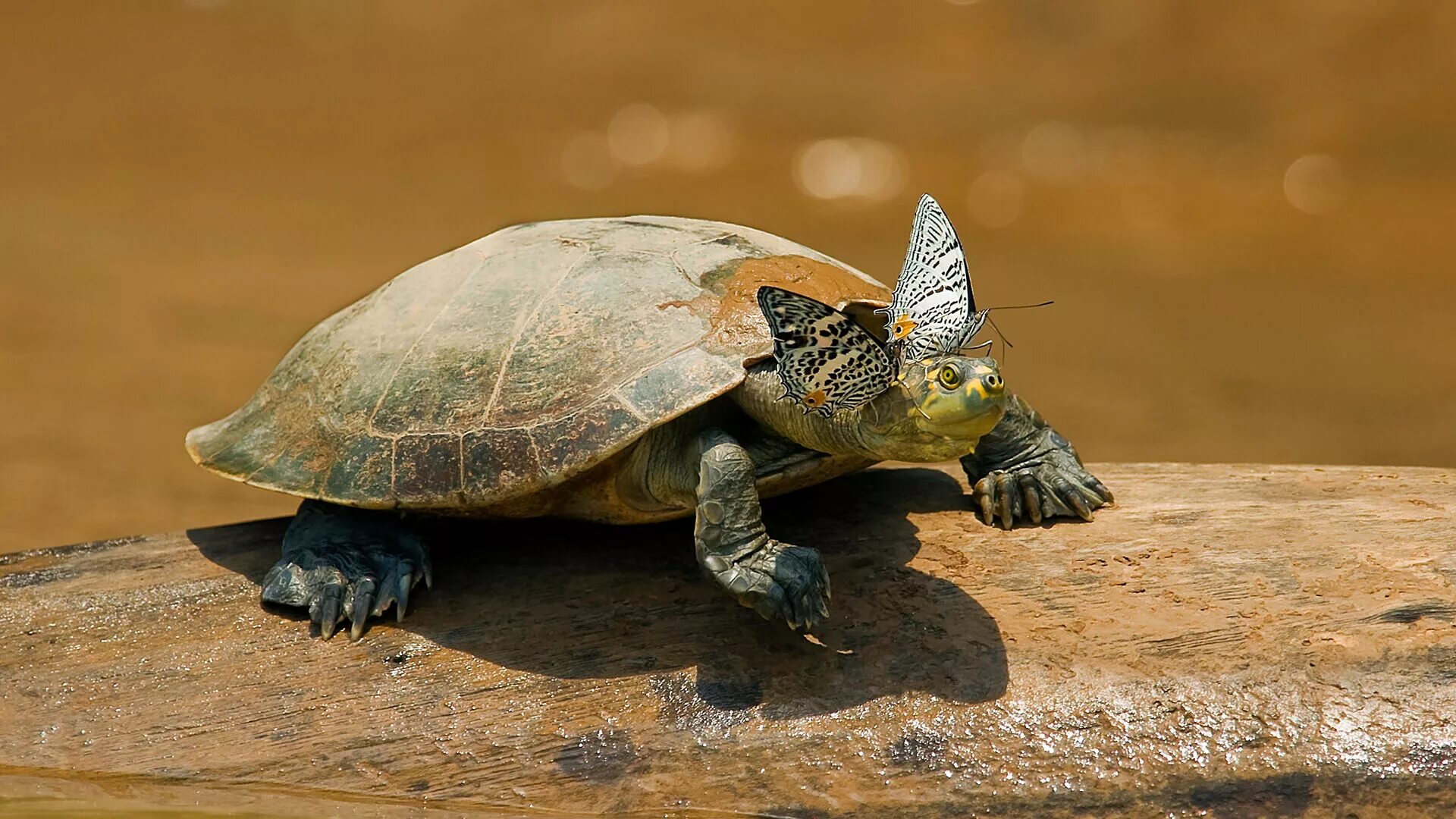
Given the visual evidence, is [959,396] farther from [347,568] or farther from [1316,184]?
[1316,184]

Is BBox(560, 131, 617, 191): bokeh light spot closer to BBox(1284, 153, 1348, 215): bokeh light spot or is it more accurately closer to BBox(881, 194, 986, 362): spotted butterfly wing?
BBox(1284, 153, 1348, 215): bokeh light spot

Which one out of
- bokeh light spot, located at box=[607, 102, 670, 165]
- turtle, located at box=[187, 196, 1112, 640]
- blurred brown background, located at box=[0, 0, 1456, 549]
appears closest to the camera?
turtle, located at box=[187, 196, 1112, 640]

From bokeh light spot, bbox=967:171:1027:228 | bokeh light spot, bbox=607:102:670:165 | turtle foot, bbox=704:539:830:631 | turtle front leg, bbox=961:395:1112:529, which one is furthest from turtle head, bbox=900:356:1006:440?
bokeh light spot, bbox=607:102:670:165

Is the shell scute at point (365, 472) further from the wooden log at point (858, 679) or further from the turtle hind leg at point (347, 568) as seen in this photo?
the wooden log at point (858, 679)

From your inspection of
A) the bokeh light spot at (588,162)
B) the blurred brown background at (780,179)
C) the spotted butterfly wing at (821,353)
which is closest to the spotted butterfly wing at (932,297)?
the spotted butterfly wing at (821,353)

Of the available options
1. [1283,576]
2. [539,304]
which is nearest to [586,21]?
[539,304]

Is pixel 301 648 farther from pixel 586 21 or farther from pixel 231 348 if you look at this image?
pixel 586 21

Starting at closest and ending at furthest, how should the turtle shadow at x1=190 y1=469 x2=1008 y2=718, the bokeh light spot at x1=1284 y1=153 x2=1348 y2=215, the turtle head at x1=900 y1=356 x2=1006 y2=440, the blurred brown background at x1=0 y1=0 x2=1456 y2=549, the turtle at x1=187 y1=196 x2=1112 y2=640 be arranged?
the turtle head at x1=900 y1=356 x2=1006 y2=440 < the turtle at x1=187 y1=196 x2=1112 y2=640 < the turtle shadow at x1=190 y1=469 x2=1008 y2=718 < the blurred brown background at x1=0 y1=0 x2=1456 y2=549 < the bokeh light spot at x1=1284 y1=153 x2=1348 y2=215
